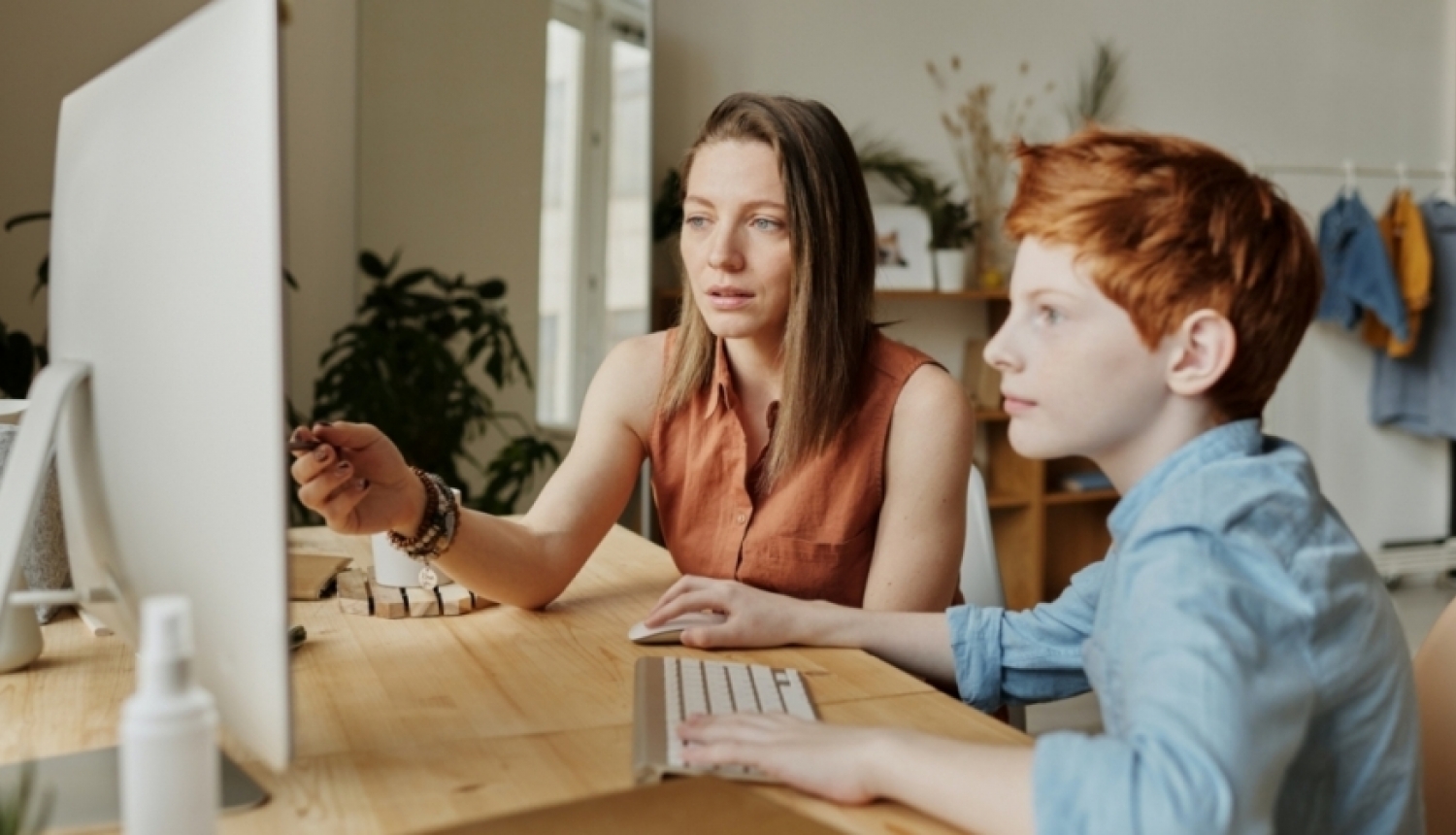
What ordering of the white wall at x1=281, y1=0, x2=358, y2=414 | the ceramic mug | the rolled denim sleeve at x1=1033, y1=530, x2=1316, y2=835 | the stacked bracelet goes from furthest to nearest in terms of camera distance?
the white wall at x1=281, y1=0, x2=358, y2=414, the ceramic mug, the stacked bracelet, the rolled denim sleeve at x1=1033, y1=530, x2=1316, y2=835

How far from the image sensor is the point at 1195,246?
0.94m

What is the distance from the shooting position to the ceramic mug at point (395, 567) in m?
1.53

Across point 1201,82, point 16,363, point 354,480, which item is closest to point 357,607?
point 354,480

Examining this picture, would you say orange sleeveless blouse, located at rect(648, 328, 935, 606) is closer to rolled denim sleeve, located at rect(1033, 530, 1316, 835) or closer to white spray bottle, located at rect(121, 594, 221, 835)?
rolled denim sleeve, located at rect(1033, 530, 1316, 835)

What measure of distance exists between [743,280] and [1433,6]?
545cm

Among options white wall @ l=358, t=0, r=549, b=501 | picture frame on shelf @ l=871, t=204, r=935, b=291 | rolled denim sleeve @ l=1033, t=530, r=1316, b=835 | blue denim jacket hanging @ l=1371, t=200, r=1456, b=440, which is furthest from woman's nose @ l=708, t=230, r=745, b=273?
blue denim jacket hanging @ l=1371, t=200, r=1456, b=440

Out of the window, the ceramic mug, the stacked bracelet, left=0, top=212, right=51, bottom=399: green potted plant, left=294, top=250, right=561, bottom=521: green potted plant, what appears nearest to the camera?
the stacked bracelet

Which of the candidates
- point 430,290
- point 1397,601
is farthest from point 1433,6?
point 430,290

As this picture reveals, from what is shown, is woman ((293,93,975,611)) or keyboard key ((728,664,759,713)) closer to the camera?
keyboard key ((728,664,759,713))

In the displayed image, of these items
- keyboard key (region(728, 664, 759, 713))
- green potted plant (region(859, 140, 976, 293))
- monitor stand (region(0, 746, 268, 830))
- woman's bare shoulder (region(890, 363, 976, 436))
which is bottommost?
monitor stand (region(0, 746, 268, 830))

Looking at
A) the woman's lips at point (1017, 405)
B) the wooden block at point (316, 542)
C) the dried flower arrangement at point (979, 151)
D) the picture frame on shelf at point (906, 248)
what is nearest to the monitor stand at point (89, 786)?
the woman's lips at point (1017, 405)

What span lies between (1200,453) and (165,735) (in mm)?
682

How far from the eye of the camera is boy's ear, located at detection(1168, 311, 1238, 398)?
3.04 ft

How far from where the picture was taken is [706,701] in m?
1.08
